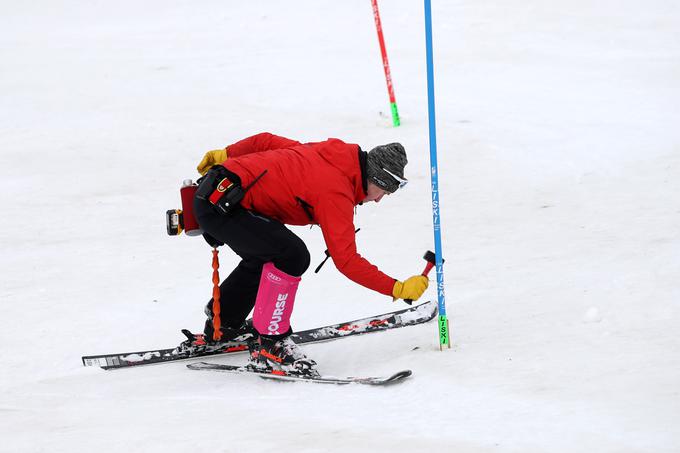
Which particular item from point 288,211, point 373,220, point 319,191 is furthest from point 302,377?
point 373,220

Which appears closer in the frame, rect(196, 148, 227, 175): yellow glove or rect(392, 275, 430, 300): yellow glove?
rect(392, 275, 430, 300): yellow glove

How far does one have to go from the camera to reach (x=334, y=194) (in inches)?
169

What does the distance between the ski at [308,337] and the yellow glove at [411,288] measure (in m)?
1.04

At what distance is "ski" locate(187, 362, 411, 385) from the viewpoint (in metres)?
4.20

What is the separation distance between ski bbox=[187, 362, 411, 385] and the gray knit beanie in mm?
948

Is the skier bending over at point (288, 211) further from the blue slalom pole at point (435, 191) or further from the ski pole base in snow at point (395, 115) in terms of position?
the ski pole base in snow at point (395, 115)

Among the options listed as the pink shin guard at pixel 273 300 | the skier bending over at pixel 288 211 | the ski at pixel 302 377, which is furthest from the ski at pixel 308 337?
the pink shin guard at pixel 273 300

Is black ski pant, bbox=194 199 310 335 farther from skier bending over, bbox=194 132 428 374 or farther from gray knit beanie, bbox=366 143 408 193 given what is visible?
gray knit beanie, bbox=366 143 408 193

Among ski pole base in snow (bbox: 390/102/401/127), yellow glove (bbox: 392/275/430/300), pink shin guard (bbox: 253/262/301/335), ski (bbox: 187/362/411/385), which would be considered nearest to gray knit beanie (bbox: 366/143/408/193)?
yellow glove (bbox: 392/275/430/300)

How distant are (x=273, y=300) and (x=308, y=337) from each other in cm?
74

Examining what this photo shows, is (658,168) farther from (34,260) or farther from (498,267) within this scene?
(34,260)

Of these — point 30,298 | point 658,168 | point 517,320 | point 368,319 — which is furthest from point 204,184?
point 658,168

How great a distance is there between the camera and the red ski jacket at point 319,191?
4191 mm

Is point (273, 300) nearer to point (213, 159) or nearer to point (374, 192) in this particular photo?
point (374, 192)
